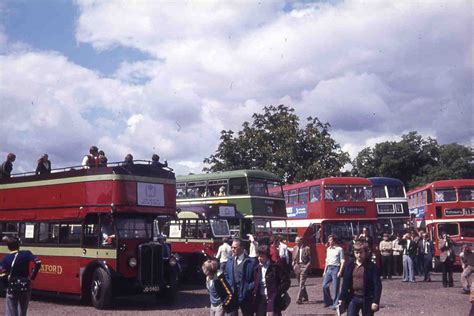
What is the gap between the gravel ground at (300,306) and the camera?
14.1 m

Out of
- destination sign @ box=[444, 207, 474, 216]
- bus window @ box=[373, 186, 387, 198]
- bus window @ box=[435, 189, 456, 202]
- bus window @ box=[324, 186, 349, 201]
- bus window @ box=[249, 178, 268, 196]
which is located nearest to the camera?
bus window @ box=[324, 186, 349, 201]

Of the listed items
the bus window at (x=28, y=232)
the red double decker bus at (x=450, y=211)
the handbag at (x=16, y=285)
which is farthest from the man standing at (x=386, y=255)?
the handbag at (x=16, y=285)

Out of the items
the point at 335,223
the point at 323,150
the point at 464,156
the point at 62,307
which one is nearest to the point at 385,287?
the point at 335,223

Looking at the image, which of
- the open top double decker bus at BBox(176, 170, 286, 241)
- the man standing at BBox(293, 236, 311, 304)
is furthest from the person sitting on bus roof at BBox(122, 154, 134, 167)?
the open top double decker bus at BBox(176, 170, 286, 241)

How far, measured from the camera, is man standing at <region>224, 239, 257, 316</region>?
8.29m

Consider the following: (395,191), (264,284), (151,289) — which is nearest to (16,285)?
(264,284)

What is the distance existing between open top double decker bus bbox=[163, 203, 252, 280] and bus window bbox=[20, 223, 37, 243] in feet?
19.6

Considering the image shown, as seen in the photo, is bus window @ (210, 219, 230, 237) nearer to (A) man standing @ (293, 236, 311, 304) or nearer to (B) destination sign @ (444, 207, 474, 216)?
(A) man standing @ (293, 236, 311, 304)

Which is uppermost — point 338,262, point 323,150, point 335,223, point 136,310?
point 323,150

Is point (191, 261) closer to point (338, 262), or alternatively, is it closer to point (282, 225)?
point (282, 225)

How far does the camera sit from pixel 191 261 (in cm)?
2217

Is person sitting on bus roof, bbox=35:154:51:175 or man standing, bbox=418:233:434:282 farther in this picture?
man standing, bbox=418:233:434:282

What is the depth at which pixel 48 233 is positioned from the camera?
16453 millimetres

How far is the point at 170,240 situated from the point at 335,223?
667cm
